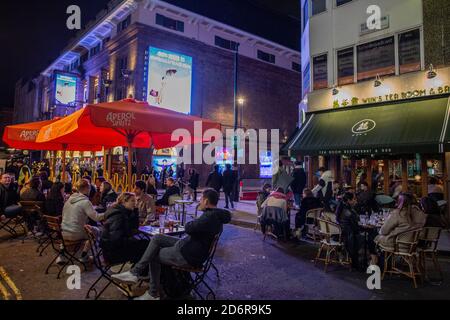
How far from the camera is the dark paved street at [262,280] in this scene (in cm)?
481

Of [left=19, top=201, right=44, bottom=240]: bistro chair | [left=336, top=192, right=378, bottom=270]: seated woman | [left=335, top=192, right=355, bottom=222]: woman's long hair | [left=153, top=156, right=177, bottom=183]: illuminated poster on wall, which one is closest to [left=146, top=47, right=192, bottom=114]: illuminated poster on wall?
[left=153, top=156, right=177, bottom=183]: illuminated poster on wall

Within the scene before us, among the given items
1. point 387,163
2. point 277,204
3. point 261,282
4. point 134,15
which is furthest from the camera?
point 134,15

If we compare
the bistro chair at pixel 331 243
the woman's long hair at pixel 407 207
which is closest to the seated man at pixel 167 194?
the bistro chair at pixel 331 243

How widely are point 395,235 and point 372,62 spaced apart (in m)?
8.78

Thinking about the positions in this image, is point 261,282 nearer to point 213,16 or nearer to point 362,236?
point 362,236

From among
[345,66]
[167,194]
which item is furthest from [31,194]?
[345,66]

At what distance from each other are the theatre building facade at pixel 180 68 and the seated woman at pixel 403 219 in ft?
56.0

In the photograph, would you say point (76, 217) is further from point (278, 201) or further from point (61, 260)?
point (278, 201)

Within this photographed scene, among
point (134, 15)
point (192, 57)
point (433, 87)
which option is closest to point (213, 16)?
point (192, 57)

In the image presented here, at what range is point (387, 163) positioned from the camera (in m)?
11.5

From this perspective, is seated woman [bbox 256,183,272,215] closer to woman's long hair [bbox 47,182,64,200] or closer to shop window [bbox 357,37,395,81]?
woman's long hair [bbox 47,182,64,200]

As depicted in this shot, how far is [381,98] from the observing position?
38.0ft

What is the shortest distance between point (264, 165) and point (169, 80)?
45.4ft

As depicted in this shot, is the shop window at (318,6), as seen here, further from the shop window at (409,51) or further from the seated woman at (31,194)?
the seated woman at (31,194)
